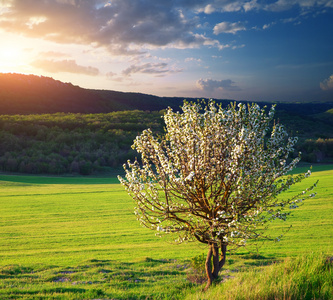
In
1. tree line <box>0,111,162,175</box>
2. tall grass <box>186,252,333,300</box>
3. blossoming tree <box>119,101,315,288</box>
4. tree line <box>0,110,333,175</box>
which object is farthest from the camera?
tree line <box>0,110,333,175</box>

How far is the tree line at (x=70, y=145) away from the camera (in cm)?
7462

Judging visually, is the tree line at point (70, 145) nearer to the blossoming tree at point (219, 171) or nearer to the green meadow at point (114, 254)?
the green meadow at point (114, 254)

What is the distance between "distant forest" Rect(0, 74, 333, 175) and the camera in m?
76.9

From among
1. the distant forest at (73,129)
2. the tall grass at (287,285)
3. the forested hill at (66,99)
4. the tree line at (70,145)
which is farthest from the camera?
the forested hill at (66,99)

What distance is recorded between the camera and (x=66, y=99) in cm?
16300

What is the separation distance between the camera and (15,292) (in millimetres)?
9938

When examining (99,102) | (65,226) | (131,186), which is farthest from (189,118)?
(99,102)

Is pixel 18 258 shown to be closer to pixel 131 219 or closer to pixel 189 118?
pixel 131 219

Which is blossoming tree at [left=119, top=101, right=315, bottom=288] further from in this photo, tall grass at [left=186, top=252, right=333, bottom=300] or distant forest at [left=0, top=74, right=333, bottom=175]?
distant forest at [left=0, top=74, right=333, bottom=175]

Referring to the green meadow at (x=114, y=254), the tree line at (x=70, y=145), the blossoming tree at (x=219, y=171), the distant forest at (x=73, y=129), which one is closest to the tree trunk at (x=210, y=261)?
the green meadow at (x=114, y=254)

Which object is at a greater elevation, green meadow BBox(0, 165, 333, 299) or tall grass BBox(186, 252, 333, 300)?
tall grass BBox(186, 252, 333, 300)

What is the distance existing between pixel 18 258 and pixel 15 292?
8865mm

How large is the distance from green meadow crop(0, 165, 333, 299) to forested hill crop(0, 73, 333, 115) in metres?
114

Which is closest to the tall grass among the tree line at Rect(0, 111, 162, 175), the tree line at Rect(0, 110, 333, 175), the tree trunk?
the tree trunk
